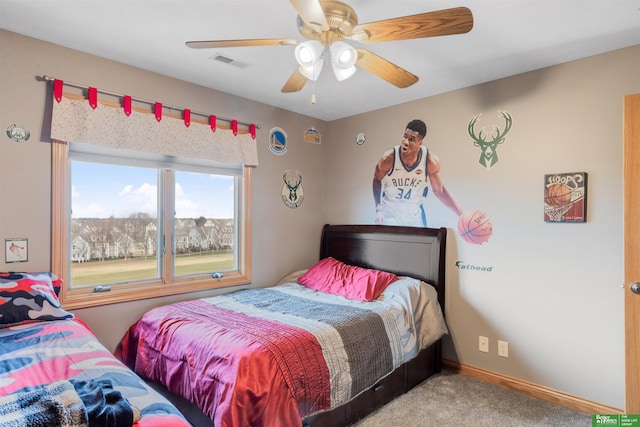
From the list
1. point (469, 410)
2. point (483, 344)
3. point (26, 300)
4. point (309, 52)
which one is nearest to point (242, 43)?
point (309, 52)

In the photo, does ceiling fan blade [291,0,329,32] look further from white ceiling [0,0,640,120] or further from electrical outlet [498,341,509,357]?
electrical outlet [498,341,509,357]

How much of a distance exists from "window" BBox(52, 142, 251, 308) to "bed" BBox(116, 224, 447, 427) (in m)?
0.33

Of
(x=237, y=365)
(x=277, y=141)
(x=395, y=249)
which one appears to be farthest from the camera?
(x=277, y=141)

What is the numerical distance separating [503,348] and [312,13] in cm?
267

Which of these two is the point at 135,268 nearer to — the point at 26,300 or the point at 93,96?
the point at 26,300

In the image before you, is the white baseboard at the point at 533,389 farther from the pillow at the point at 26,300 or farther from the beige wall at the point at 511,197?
the pillow at the point at 26,300

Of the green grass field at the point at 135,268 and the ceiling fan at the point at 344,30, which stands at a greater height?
the ceiling fan at the point at 344,30

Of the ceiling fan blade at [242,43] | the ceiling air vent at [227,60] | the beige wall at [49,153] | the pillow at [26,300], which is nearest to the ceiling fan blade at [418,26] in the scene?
the ceiling fan blade at [242,43]

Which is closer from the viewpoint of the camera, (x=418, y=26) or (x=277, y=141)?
(x=418, y=26)

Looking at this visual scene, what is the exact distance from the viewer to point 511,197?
8.73 ft

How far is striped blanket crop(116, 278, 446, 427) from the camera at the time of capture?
172 centimetres

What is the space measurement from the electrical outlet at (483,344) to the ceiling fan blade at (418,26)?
91.1 inches

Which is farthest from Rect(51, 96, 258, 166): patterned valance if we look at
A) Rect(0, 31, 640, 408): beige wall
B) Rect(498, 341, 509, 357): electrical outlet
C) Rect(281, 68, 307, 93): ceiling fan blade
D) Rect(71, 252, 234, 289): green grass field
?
Rect(498, 341, 509, 357): electrical outlet

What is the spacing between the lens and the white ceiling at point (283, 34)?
1.81 m
